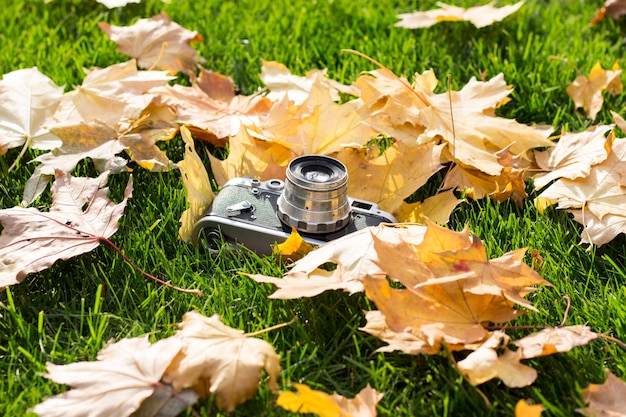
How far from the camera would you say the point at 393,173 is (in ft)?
6.57

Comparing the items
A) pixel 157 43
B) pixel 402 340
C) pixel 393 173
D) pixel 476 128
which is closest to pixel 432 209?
pixel 393 173

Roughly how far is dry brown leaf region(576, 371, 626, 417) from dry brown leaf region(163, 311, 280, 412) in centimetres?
59

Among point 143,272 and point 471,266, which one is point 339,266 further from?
point 143,272

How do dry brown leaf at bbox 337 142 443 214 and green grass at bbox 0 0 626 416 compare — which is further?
dry brown leaf at bbox 337 142 443 214

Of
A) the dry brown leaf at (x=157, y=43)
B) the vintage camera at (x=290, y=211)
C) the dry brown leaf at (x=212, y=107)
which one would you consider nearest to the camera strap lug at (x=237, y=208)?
the vintage camera at (x=290, y=211)

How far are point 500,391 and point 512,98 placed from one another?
1348 mm

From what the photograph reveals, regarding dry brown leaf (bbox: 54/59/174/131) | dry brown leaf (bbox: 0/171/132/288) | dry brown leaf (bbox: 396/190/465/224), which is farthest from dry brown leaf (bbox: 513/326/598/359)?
dry brown leaf (bbox: 54/59/174/131)

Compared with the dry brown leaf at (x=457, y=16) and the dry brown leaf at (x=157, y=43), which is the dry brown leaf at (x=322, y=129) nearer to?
the dry brown leaf at (x=157, y=43)

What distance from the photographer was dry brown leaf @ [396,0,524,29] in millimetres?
2865

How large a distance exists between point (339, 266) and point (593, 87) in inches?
54.1

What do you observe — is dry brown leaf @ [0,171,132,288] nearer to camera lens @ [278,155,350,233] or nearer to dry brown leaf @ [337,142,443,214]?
camera lens @ [278,155,350,233]

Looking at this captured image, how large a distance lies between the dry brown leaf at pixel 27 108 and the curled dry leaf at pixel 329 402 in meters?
1.20

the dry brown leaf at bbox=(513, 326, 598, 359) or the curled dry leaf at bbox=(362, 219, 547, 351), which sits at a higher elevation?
the curled dry leaf at bbox=(362, 219, 547, 351)

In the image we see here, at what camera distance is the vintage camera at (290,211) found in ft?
5.86
